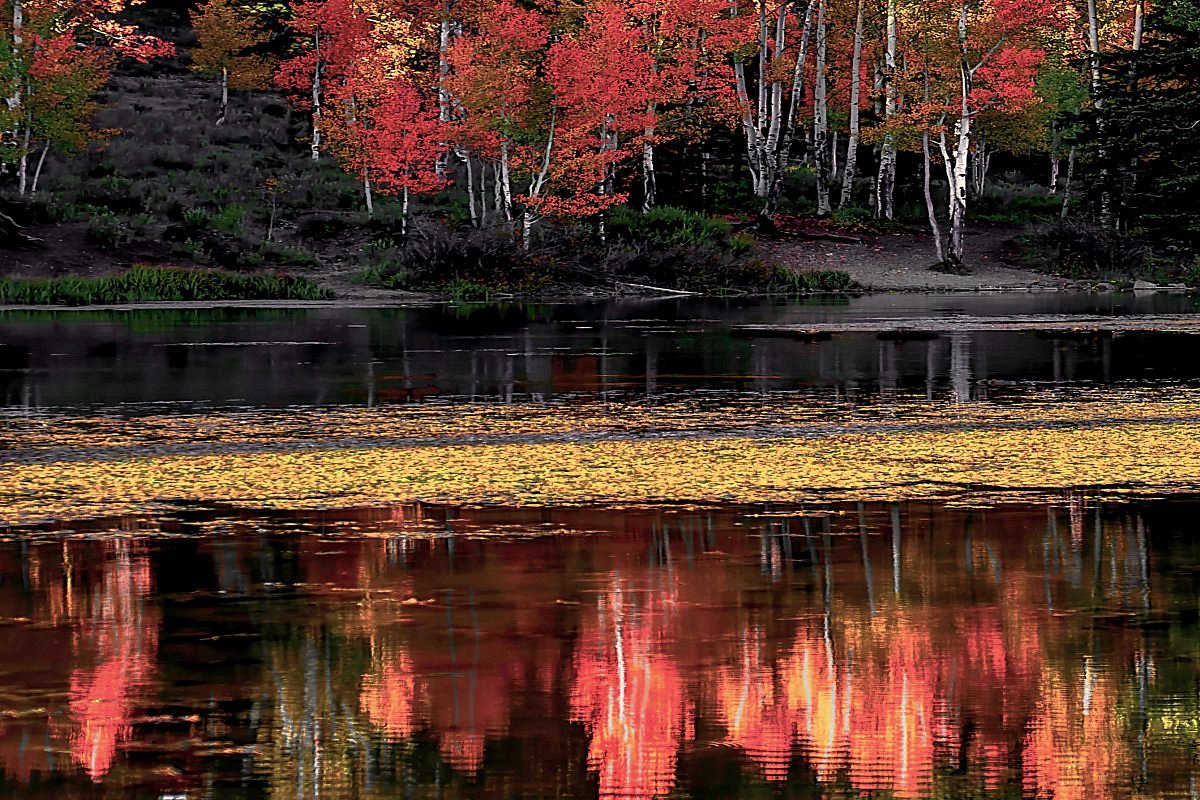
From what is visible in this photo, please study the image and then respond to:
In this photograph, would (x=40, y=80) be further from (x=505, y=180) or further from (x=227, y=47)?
(x=227, y=47)

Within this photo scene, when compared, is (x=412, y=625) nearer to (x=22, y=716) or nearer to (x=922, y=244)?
(x=22, y=716)

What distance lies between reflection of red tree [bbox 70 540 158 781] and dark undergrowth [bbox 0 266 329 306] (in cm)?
3767

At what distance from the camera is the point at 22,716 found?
6906 millimetres

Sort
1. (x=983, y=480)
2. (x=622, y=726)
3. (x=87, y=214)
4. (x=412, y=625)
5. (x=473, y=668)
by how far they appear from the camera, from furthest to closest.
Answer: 1. (x=87, y=214)
2. (x=983, y=480)
3. (x=412, y=625)
4. (x=473, y=668)
5. (x=622, y=726)

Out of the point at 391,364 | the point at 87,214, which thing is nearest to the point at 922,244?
the point at 87,214

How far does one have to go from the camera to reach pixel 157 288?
4784 centimetres

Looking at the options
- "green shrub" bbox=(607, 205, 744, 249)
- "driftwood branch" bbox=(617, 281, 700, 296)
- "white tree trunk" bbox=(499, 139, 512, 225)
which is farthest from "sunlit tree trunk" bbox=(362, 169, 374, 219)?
"driftwood branch" bbox=(617, 281, 700, 296)

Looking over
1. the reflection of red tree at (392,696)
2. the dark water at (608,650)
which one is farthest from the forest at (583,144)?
the reflection of red tree at (392,696)

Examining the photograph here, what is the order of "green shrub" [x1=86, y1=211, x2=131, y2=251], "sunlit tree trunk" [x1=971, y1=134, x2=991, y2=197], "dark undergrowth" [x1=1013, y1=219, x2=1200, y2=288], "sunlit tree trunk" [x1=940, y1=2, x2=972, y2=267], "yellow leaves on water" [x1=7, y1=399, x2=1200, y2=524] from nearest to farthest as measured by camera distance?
1. "yellow leaves on water" [x1=7, y1=399, x2=1200, y2=524]
2. "green shrub" [x1=86, y1=211, x2=131, y2=251]
3. "sunlit tree trunk" [x1=940, y1=2, x2=972, y2=267]
4. "dark undergrowth" [x1=1013, y1=219, x2=1200, y2=288]
5. "sunlit tree trunk" [x1=971, y1=134, x2=991, y2=197]

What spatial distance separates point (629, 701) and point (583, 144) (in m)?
49.6

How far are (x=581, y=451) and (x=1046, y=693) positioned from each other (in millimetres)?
8813

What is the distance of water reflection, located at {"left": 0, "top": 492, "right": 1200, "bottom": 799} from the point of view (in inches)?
244

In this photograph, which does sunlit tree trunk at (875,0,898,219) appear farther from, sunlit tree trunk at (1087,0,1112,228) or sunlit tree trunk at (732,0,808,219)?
sunlit tree trunk at (1087,0,1112,228)

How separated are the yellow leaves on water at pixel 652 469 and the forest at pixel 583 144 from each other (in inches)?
1318
